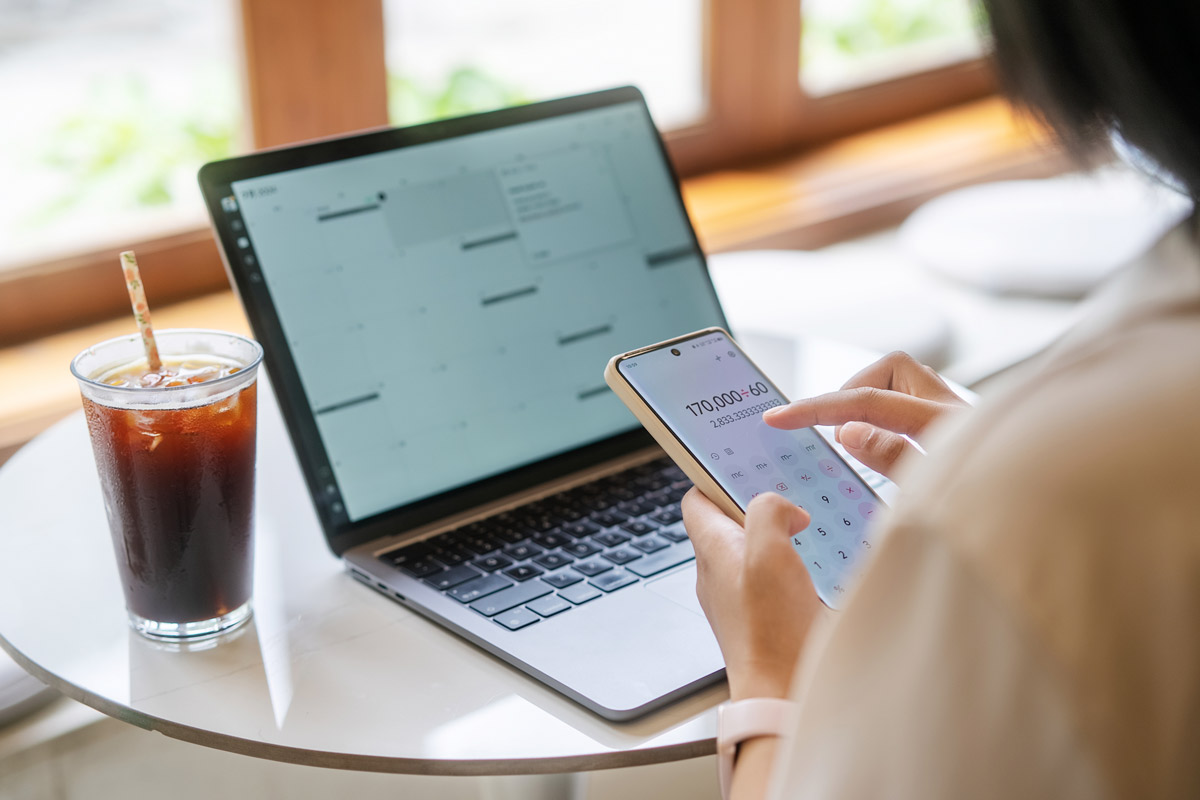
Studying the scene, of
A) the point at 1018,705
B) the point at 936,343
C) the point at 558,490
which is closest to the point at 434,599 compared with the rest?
the point at 558,490

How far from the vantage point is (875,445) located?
2.25ft

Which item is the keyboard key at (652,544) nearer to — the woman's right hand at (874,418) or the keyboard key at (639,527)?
the keyboard key at (639,527)

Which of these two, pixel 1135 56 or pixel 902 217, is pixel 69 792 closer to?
pixel 1135 56

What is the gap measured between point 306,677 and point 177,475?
0.13m

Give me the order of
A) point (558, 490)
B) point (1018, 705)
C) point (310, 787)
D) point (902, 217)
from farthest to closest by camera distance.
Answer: point (902, 217)
point (310, 787)
point (558, 490)
point (1018, 705)

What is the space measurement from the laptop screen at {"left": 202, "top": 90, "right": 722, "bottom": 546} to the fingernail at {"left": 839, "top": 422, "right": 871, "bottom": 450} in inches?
10.1

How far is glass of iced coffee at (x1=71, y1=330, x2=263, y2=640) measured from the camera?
0.62 m

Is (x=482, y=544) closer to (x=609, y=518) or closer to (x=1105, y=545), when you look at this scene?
(x=609, y=518)

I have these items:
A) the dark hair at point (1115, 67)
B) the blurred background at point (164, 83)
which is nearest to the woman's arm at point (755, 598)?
the dark hair at point (1115, 67)

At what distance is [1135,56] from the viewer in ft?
1.24

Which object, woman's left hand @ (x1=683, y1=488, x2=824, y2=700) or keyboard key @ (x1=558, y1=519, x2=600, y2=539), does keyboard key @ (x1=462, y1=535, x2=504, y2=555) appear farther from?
woman's left hand @ (x1=683, y1=488, x2=824, y2=700)

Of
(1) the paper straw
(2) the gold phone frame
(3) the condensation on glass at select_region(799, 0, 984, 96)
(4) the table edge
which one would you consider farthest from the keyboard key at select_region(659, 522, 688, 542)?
(3) the condensation on glass at select_region(799, 0, 984, 96)

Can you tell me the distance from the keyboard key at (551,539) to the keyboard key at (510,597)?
0.18 feet

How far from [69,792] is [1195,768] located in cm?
98
